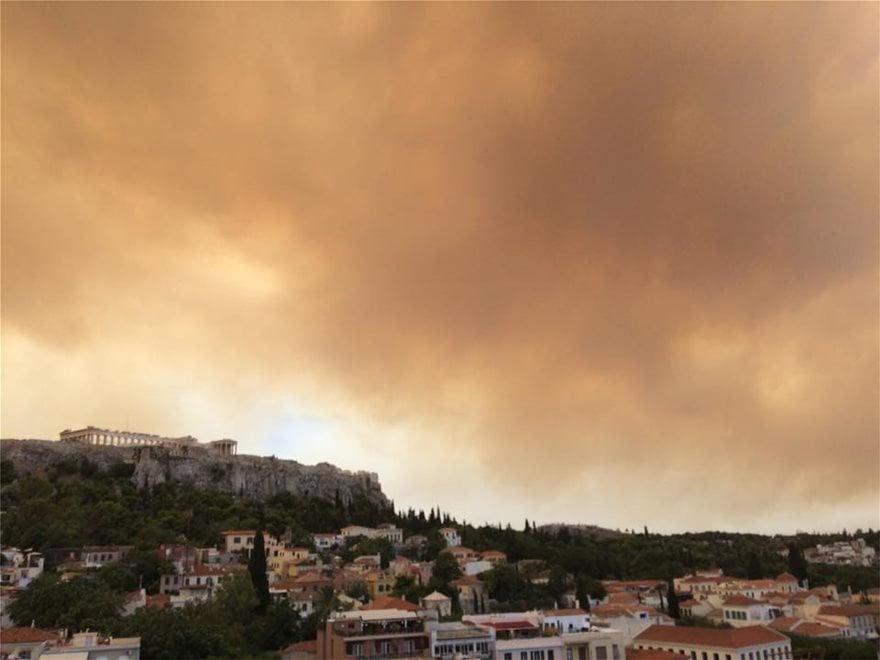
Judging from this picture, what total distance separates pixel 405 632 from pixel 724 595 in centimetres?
2541

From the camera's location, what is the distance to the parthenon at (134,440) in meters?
77.8

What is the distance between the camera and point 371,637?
2441 cm

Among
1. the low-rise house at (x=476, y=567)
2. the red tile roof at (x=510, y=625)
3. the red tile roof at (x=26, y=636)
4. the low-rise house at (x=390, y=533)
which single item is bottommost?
the red tile roof at (x=510, y=625)

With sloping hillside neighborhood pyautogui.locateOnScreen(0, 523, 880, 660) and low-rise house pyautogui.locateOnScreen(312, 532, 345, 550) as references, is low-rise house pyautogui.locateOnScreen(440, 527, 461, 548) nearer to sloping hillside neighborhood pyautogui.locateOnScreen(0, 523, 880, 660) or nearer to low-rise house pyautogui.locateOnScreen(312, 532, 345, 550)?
sloping hillside neighborhood pyautogui.locateOnScreen(0, 523, 880, 660)

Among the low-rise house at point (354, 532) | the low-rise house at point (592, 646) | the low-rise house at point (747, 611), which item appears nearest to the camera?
the low-rise house at point (592, 646)

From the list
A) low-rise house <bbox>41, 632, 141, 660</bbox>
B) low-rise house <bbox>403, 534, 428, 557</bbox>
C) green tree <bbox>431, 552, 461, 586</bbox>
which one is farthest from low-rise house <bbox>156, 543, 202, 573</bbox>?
low-rise house <bbox>41, 632, 141, 660</bbox>

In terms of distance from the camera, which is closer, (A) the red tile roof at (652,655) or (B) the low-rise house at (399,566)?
(A) the red tile roof at (652,655)

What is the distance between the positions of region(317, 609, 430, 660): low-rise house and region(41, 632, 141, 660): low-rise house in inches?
239

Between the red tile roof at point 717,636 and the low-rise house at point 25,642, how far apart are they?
73.0 ft

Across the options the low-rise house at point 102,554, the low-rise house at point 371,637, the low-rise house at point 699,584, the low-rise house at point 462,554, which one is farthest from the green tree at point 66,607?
the low-rise house at point 699,584

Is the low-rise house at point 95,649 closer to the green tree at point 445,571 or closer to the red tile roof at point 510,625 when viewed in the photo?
the red tile roof at point 510,625

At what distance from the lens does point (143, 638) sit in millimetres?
24047

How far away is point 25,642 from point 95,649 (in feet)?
10.3

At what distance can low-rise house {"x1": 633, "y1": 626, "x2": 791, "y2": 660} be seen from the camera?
27.2 meters
